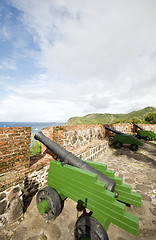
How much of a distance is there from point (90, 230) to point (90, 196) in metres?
0.41

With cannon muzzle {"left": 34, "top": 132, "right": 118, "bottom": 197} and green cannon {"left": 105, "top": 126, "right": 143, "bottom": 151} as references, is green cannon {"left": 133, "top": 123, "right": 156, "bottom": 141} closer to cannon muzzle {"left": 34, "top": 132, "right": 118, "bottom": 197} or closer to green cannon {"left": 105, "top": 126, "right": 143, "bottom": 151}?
green cannon {"left": 105, "top": 126, "right": 143, "bottom": 151}

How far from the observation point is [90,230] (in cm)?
159

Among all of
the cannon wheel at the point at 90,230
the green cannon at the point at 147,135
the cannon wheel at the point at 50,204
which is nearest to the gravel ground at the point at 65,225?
the cannon wheel at the point at 50,204

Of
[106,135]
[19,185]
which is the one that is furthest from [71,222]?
[106,135]

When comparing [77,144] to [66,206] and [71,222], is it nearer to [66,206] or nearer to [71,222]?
[66,206]

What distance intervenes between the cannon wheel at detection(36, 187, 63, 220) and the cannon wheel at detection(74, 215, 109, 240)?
59 cm

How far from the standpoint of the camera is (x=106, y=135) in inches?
331

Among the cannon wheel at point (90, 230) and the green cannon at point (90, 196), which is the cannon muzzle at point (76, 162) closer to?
the green cannon at point (90, 196)

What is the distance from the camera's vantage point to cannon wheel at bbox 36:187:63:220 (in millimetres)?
2129

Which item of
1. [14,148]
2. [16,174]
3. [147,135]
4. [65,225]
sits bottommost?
[65,225]

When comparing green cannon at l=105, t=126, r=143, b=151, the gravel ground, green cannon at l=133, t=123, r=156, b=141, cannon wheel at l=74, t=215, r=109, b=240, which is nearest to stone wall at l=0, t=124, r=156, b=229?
the gravel ground

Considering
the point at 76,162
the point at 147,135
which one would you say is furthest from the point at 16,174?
the point at 147,135

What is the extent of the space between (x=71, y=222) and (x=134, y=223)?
50.2 inches

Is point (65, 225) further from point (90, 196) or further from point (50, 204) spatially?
point (90, 196)
